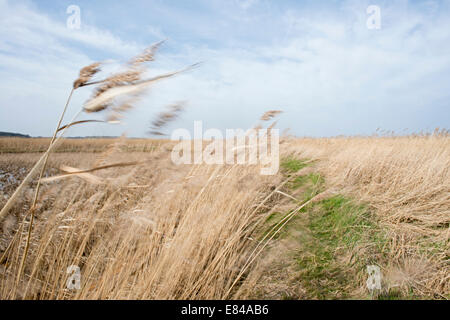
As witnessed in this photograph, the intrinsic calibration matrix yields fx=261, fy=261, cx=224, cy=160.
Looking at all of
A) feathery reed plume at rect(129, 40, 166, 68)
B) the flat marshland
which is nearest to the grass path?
the flat marshland

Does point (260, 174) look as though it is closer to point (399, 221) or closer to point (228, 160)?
point (228, 160)

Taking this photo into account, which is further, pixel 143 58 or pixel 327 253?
pixel 327 253

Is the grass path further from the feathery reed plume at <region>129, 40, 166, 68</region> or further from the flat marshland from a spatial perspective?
the feathery reed plume at <region>129, 40, 166, 68</region>

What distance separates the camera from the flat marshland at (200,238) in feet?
4.55

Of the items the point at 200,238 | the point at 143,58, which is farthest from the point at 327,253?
the point at 143,58

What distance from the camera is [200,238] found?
1775mm

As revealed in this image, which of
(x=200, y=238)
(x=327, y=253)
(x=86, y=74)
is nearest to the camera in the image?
(x=86, y=74)

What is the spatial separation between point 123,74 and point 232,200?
1.37 meters

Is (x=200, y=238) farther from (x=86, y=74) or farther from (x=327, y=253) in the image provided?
(x=327, y=253)

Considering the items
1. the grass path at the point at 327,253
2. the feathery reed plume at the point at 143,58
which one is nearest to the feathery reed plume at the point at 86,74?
the feathery reed plume at the point at 143,58

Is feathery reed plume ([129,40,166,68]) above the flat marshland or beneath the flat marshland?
above

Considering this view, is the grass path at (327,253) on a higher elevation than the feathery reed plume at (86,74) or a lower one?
lower

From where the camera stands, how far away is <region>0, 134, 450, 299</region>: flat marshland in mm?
1388

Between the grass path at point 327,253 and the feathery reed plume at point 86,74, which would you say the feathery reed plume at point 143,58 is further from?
the grass path at point 327,253
